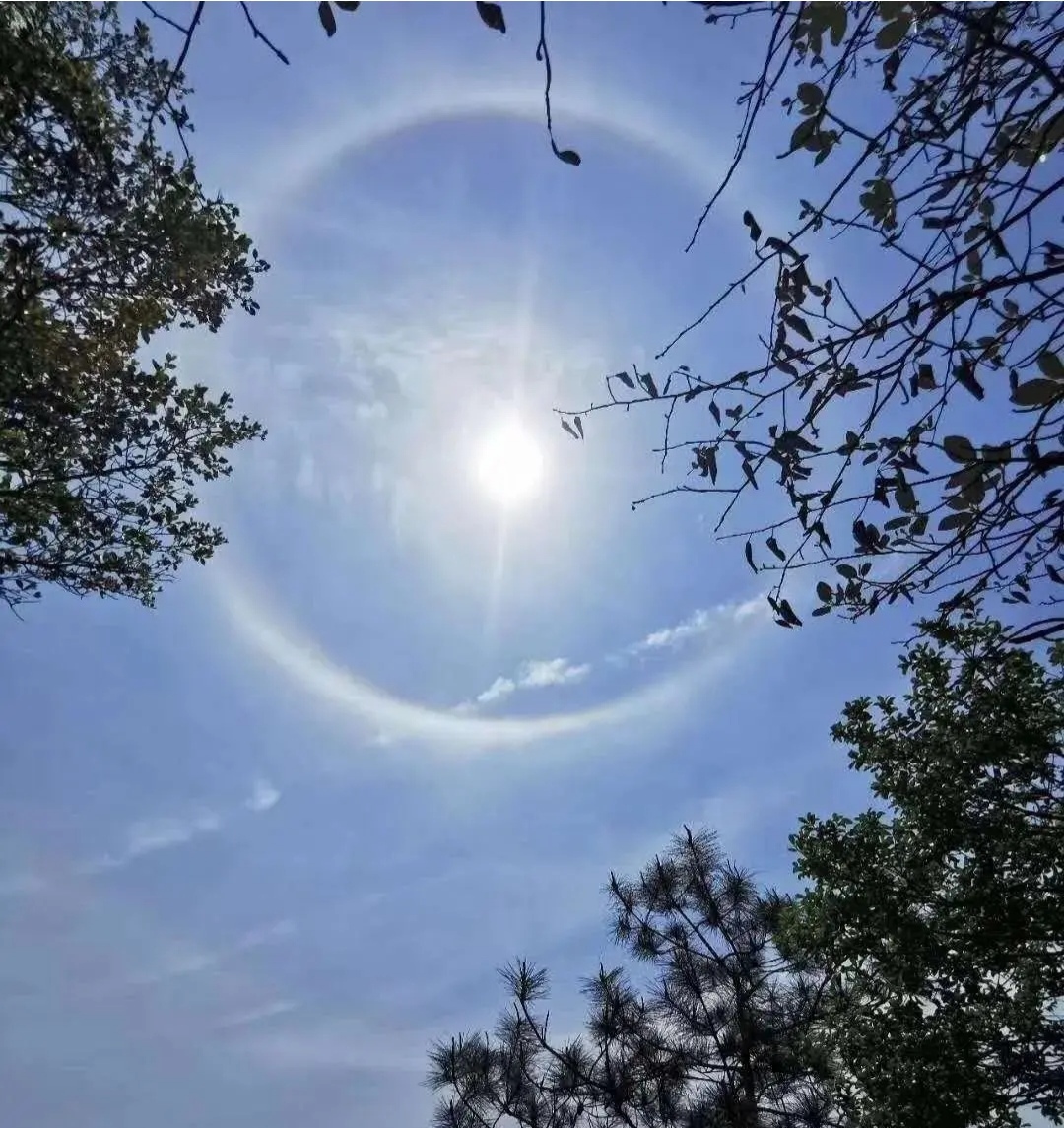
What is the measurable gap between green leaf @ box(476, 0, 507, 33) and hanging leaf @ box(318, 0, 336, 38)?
1.63 ft

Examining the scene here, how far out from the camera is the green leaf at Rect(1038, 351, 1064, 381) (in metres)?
A: 2.33

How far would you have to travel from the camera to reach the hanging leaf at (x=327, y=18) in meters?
2.18

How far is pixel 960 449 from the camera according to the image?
265cm

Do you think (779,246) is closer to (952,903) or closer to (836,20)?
(836,20)

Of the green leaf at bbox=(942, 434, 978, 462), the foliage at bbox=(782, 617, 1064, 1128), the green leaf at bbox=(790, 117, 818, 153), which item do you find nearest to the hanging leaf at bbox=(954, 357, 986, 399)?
the green leaf at bbox=(942, 434, 978, 462)

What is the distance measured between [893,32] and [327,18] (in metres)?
2.00

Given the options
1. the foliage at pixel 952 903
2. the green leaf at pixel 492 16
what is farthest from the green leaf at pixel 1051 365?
the foliage at pixel 952 903

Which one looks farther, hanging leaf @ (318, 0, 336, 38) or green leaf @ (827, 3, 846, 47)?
green leaf @ (827, 3, 846, 47)

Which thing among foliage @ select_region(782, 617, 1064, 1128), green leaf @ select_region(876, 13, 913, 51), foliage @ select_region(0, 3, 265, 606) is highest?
foliage @ select_region(0, 3, 265, 606)

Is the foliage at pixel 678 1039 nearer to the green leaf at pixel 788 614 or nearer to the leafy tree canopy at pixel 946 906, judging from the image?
the leafy tree canopy at pixel 946 906

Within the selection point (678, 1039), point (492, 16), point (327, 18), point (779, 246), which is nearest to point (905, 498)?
point (779, 246)

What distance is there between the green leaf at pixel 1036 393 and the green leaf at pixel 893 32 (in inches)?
55.1

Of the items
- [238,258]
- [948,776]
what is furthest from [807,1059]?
[238,258]

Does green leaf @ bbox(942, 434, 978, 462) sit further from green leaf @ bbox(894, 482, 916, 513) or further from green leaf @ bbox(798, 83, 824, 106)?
green leaf @ bbox(798, 83, 824, 106)
